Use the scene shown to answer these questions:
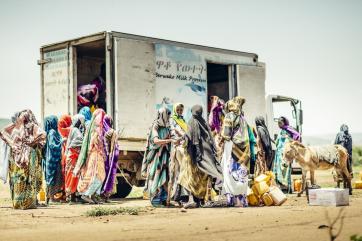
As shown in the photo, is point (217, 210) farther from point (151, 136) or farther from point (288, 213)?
point (151, 136)

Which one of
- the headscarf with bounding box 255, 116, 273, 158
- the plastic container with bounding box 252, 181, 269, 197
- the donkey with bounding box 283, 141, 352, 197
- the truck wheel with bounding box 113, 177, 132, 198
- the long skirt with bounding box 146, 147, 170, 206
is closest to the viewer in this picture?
the plastic container with bounding box 252, 181, 269, 197

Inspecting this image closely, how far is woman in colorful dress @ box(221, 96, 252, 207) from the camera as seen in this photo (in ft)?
38.8

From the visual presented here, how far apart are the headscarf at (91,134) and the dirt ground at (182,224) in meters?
1.75

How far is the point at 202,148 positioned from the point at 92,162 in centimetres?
239

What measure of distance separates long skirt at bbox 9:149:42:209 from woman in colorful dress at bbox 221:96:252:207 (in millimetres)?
3269

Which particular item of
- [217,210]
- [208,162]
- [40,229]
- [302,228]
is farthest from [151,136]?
[302,228]

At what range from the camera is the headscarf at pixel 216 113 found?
16.2m

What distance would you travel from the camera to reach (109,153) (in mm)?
13367

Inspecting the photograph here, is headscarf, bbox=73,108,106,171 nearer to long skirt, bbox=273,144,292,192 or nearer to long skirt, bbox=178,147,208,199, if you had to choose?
long skirt, bbox=178,147,208,199

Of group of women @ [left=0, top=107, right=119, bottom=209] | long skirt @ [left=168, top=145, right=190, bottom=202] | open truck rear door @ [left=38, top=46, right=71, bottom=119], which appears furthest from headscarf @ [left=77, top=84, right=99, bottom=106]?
long skirt @ [left=168, top=145, right=190, bottom=202]

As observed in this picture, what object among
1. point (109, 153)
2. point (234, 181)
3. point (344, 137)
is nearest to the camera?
point (234, 181)

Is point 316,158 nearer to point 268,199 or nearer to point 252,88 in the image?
point 268,199

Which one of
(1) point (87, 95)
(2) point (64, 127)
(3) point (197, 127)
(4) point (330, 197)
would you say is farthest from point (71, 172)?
(4) point (330, 197)

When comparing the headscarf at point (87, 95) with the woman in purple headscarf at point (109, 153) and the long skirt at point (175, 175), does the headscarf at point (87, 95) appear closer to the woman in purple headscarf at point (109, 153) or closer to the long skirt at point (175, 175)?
the woman in purple headscarf at point (109, 153)
